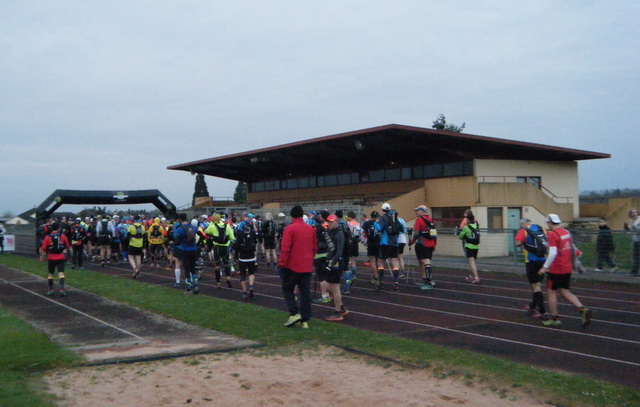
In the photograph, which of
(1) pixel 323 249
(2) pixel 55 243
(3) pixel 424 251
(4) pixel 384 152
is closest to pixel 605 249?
(3) pixel 424 251

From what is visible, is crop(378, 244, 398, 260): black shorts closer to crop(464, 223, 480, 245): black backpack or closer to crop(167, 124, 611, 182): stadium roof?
crop(464, 223, 480, 245): black backpack

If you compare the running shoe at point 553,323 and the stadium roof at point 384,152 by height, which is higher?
the stadium roof at point 384,152

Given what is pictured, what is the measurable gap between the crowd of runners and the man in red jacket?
0.02 metres

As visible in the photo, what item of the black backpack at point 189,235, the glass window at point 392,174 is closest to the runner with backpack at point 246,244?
the black backpack at point 189,235

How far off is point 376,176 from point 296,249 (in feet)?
99.8

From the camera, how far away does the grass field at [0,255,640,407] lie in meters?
6.53

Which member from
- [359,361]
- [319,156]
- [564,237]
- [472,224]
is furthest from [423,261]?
[319,156]

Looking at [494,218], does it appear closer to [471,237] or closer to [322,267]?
[471,237]

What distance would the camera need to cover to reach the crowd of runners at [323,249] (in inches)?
407

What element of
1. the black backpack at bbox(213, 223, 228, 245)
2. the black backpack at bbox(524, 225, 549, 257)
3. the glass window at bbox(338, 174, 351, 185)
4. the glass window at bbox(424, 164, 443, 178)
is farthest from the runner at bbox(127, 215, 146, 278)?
the glass window at bbox(338, 174, 351, 185)

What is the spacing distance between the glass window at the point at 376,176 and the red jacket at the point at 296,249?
2976 cm

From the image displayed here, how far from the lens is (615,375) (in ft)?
24.3

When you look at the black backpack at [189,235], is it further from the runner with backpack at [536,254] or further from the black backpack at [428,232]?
the runner with backpack at [536,254]

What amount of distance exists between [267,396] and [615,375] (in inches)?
163
